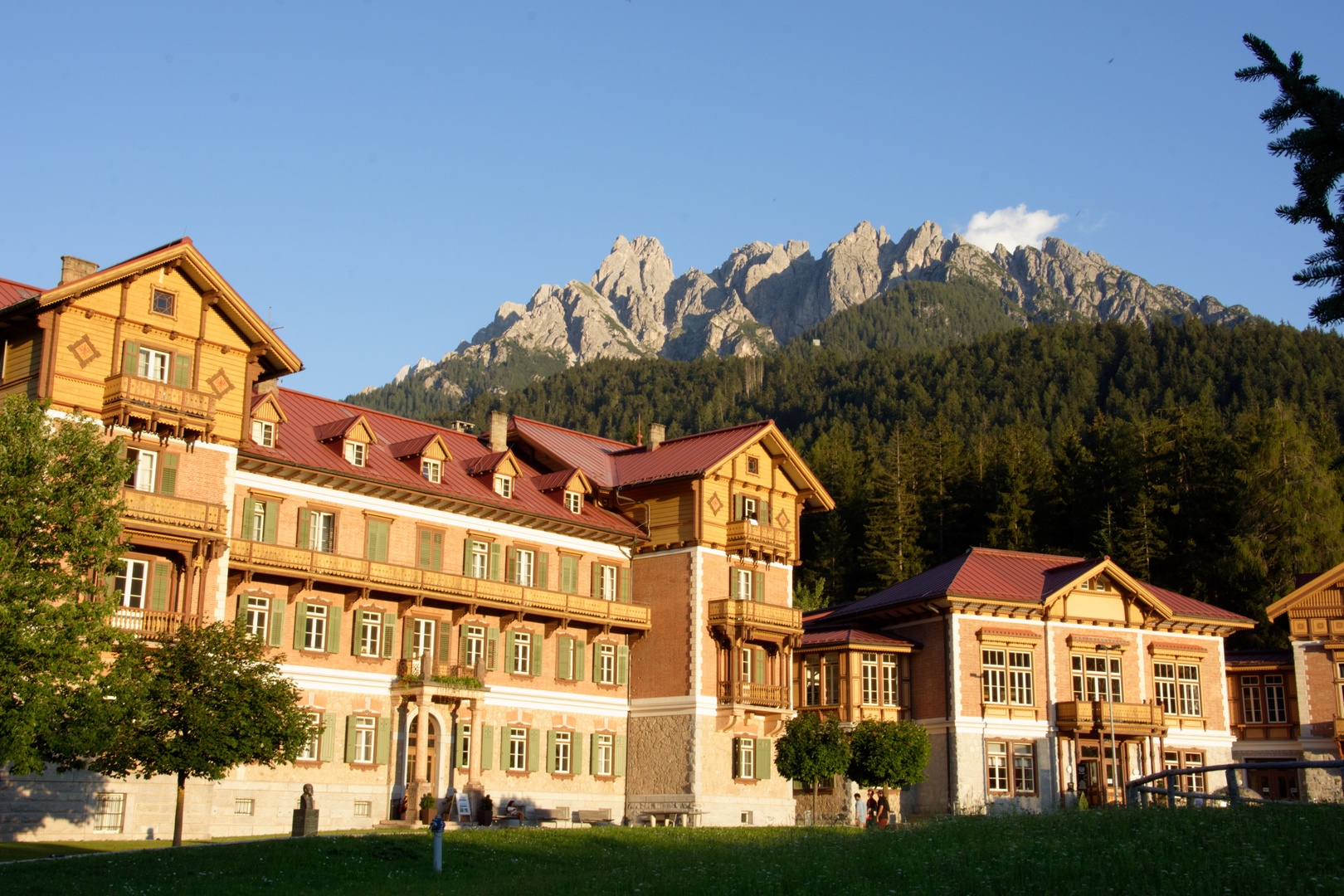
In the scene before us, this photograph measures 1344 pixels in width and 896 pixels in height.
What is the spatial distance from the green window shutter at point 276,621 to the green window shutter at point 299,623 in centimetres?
47

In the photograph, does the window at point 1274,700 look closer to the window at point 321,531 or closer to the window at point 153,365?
the window at point 321,531

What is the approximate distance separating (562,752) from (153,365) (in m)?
20.9

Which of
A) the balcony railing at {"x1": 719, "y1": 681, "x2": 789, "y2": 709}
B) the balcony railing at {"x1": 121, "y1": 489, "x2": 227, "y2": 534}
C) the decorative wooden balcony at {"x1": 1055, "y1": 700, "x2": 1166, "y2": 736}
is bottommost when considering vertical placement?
the decorative wooden balcony at {"x1": 1055, "y1": 700, "x2": 1166, "y2": 736}

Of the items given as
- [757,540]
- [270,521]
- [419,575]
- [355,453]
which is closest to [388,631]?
[419,575]

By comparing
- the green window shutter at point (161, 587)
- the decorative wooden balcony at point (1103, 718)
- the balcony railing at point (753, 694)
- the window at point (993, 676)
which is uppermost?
the green window shutter at point (161, 587)

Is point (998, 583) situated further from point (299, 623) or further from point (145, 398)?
point (145, 398)

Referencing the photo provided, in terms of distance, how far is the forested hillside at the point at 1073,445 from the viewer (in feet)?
243

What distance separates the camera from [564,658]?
5147 centimetres

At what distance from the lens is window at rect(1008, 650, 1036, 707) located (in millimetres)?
55031

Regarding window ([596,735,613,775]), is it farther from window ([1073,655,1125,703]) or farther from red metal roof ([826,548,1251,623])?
window ([1073,655,1125,703])

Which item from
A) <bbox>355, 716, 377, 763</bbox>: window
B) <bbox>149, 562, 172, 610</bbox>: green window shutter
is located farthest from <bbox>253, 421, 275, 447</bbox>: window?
<bbox>355, 716, 377, 763</bbox>: window

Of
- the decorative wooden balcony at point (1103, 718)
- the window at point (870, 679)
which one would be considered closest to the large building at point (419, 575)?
the window at point (870, 679)

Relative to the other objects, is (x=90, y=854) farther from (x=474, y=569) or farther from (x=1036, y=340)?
(x=1036, y=340)

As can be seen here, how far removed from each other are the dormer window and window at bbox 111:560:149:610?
921 centimetres
